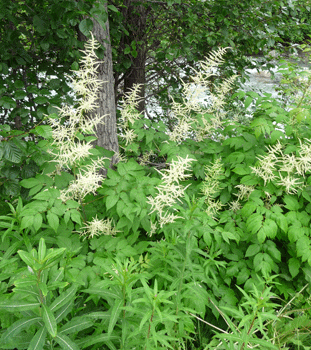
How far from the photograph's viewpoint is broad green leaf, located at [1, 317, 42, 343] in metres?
1.26

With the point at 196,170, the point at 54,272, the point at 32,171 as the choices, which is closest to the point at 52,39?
the point at 32,171

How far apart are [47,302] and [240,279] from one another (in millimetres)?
1496

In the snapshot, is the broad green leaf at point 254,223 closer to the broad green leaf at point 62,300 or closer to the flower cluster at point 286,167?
the flower cluster at point 286,167

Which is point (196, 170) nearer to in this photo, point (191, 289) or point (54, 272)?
point (191, 289)

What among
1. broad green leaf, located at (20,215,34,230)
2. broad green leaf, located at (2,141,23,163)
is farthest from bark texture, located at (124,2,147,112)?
broad green leaf, located at (20,215,34,230)

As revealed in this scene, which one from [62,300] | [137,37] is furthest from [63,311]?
[137,37]

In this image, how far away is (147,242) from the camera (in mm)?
2154

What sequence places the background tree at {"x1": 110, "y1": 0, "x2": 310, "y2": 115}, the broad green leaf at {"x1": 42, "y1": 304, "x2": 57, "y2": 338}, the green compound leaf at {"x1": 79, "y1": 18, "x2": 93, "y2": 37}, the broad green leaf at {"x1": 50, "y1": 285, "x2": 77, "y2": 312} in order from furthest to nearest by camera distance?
1. the background tree at {"x1": 110, "y1": 0, "x2": 310, "y2": 115}
2. the green compound leaf at {"x1": 79, "y1": 18, "x2": 93, "y2": 37}
3. the broad green leaf at {"x1": 50, "y1": 285, "x2": 77, "y2": 312}
4. the broad green leaf at {"x1": 42, "y1": 304, "x2": 57, "y2": 338}

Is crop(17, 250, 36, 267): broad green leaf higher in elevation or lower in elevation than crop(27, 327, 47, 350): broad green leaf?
higher

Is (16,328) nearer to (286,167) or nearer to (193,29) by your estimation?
(286,167)

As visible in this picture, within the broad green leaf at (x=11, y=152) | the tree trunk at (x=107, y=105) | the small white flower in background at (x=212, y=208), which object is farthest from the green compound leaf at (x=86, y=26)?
the small white flower in background at (x=212, y=208)

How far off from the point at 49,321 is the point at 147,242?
1.00 m

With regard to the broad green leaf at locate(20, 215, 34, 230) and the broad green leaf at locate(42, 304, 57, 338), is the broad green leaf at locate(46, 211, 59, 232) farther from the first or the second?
the broad green leaf at locate(42, 304, 57, 338)

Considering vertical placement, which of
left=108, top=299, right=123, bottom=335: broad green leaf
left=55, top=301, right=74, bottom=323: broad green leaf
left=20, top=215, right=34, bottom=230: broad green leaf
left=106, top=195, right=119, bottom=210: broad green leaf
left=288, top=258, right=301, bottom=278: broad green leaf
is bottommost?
left=288, top=258, right=301, bottom=278: broad green leaf
